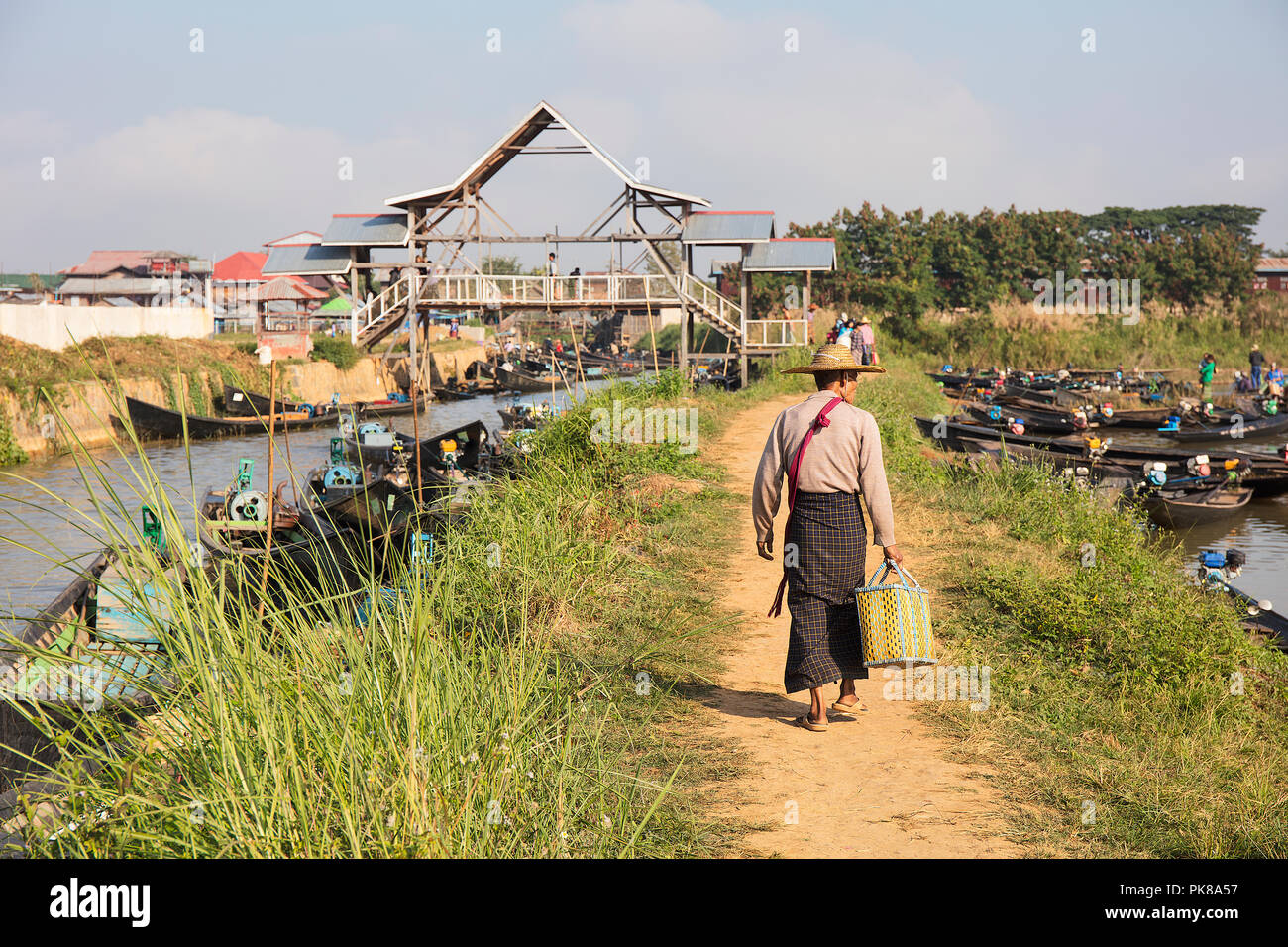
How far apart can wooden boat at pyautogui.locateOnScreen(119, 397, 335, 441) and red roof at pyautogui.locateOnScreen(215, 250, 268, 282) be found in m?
33.2

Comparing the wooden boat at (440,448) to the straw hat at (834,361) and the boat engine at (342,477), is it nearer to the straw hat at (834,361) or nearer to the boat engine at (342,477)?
the boat engine at (342,477)

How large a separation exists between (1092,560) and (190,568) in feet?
25.7

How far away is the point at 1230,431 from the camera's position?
72.9ft

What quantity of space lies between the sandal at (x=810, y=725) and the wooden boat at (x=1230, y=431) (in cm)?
2101

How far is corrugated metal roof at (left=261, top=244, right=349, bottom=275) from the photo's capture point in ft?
99.8

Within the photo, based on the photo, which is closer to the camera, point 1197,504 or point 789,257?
point 1197,504

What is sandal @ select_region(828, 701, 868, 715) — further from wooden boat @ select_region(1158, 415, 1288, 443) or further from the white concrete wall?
wooden boat @ select_region(1158, 415, 1288, 443)

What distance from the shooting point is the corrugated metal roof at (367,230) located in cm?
2944

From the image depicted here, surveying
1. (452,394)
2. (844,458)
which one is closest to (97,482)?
(844,458)

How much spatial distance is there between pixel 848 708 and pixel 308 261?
2913 cm

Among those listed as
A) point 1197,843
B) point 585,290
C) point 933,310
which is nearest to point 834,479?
point 1197,843

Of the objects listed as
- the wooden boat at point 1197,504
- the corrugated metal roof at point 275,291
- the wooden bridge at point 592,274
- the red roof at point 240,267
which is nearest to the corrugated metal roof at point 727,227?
the wooden bridge at point 592,274

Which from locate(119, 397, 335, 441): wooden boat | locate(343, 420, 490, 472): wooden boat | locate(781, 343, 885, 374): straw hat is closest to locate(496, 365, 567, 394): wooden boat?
locate(119, 397, 335, 441): wooden boat

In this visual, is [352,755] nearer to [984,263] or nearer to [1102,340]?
[1102,340]
